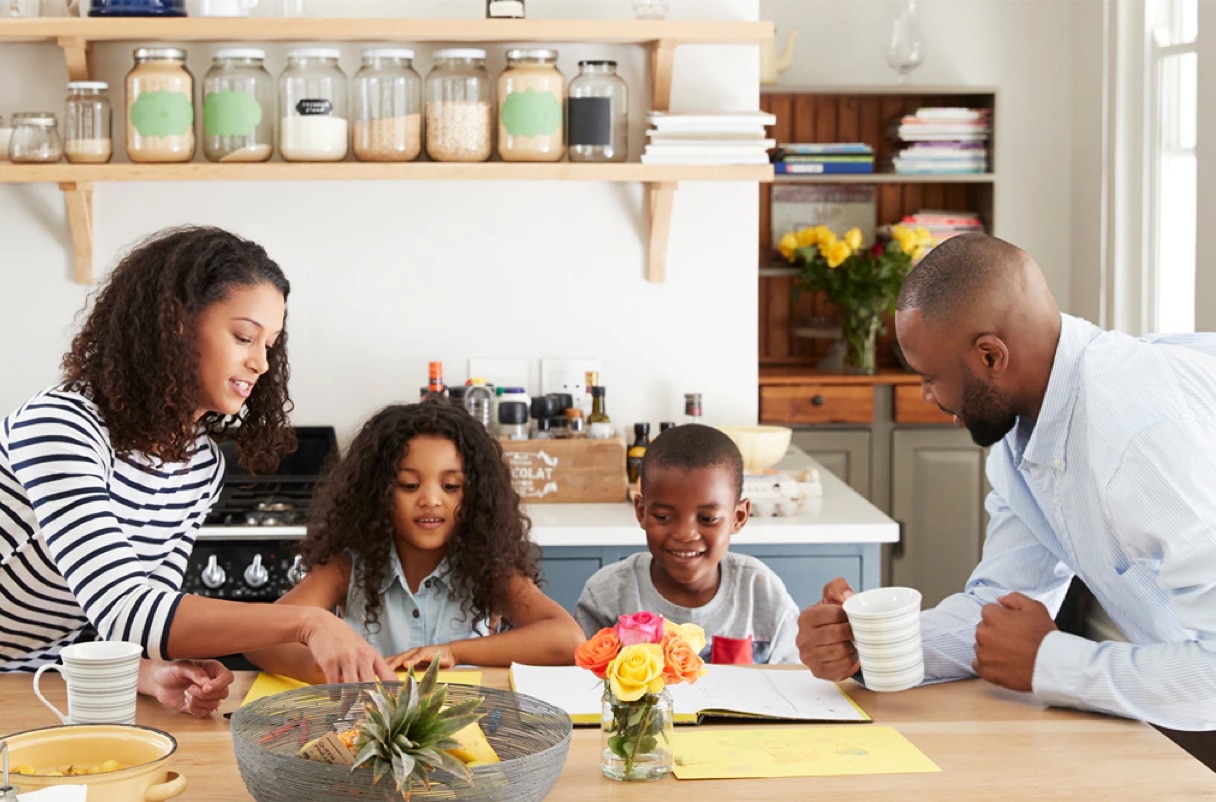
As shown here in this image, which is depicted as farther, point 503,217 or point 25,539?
point 503,217

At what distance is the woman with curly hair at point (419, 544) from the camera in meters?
1.99

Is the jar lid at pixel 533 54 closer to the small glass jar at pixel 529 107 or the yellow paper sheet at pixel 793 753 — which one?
the small glass jar at pixel 529 107

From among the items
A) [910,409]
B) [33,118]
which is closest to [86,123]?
[33,118]

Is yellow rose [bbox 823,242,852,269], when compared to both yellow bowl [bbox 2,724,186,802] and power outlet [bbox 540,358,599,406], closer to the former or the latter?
power outlet [bbox 540,358,599,406]

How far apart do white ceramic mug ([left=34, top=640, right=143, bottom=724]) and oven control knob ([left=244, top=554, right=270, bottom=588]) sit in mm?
1304

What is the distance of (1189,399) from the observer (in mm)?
1377

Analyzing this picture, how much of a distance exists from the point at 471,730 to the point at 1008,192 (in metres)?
3.88

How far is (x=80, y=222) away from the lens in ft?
9.67

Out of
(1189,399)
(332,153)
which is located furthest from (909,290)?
(332,153)

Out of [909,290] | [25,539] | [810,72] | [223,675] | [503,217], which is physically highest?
[810,72]

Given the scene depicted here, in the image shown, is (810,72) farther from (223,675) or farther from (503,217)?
(223,675)

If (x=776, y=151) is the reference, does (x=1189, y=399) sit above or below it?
below

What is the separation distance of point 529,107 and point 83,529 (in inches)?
63.0

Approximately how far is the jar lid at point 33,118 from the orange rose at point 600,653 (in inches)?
82.9
